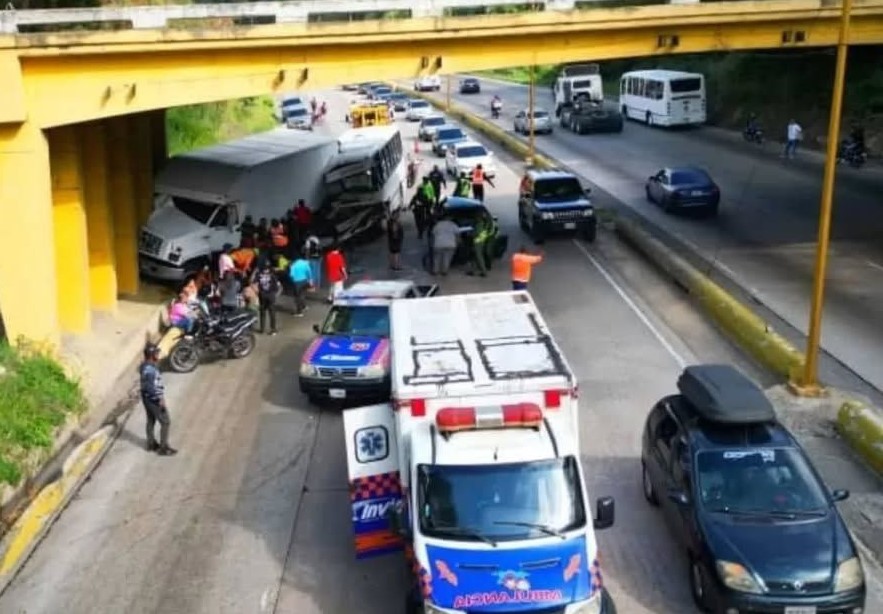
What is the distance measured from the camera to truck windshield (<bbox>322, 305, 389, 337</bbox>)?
741 inches

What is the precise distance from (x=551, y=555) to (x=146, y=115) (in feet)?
73.2

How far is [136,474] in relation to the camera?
15977 mm

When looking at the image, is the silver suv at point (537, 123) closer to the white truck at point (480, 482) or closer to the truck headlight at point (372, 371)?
the truck headlight at point (372, 371)

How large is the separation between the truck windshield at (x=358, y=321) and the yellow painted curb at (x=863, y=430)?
7.26 meters

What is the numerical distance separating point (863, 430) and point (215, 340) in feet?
38.0

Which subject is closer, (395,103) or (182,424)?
(182,424)

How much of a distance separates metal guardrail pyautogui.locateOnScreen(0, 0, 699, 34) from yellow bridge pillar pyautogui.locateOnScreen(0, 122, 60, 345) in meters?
2.30

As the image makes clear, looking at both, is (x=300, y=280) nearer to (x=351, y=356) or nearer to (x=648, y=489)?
(x=351, y=356)

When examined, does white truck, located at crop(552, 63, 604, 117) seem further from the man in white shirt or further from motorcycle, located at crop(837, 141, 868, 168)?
motorcycle, located at crop(837, 141, 868, 168)

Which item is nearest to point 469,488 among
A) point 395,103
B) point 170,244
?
point 170,244

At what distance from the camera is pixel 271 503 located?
14773 mm

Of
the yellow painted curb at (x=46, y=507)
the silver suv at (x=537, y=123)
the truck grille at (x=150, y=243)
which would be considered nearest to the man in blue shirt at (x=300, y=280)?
the truck grille at (x=150, y=243)

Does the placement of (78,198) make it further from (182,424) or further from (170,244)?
(182,424)

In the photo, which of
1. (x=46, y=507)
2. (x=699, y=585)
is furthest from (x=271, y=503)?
(x=699, y=585)
